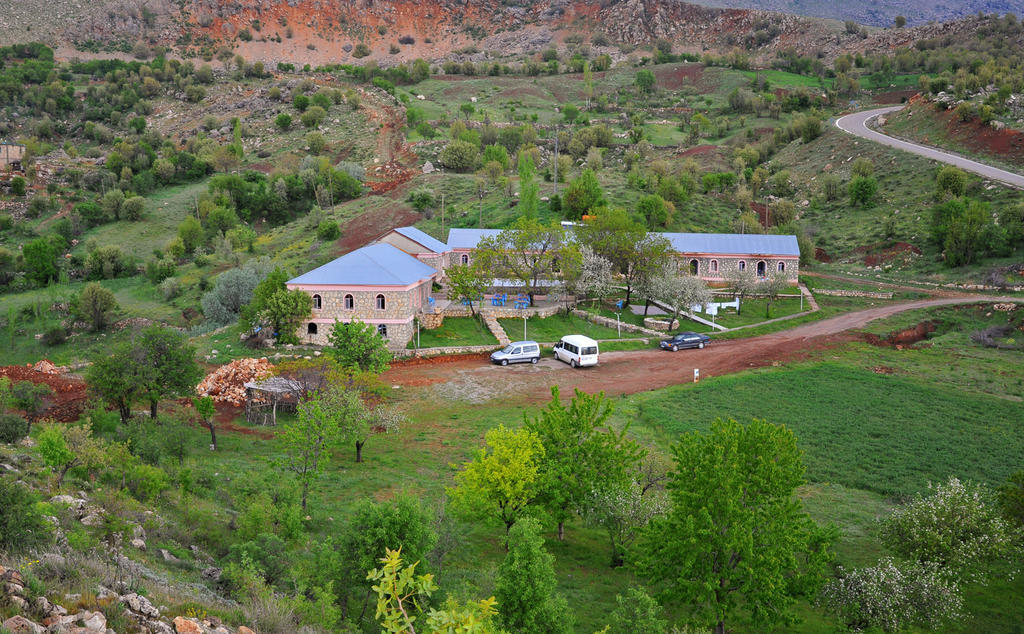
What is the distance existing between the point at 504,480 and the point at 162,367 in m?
15.4

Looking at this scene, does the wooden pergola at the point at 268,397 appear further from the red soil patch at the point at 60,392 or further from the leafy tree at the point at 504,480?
the leafy tree at the point at 504,480

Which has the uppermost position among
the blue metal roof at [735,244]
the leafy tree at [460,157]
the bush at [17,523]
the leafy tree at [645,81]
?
the leafy tree at [645,81]

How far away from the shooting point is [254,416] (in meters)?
27.3

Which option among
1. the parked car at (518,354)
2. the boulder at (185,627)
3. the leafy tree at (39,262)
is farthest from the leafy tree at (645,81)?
the boulder at (185,627)

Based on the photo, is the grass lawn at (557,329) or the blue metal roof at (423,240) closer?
the grass lawn at (557,329)

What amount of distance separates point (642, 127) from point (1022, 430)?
8745 cm

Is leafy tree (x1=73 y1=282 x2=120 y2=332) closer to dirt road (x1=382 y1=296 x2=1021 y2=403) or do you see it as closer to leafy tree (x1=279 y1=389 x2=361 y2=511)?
dirt road (x1=382 y1=296 x2=1021 y2=403)

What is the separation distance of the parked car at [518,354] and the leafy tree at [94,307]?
27.9 metres

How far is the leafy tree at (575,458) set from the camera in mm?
17109

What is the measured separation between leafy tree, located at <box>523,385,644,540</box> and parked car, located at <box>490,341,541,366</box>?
17.9 metres

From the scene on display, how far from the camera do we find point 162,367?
2478cm

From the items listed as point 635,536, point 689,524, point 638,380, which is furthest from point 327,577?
point 638,380

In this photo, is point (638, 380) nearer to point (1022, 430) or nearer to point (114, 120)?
point (1022, 430)

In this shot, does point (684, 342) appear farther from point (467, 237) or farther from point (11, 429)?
point (11, 429)
